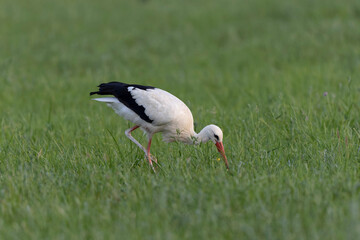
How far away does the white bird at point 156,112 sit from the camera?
5.14 metres

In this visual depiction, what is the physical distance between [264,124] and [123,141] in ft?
5.29

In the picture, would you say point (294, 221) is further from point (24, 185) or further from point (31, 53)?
point (31, 53)

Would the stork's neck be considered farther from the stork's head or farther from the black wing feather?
the black wing feather

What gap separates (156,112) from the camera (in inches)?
205

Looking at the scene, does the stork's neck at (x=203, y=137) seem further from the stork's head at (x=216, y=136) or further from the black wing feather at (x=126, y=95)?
the black wing feather at (x=126, y=95)

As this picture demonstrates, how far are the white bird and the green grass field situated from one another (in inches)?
6.8

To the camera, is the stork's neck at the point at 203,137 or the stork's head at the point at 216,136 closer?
the stork's head at the point at 216,136

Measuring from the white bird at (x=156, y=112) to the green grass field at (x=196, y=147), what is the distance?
0.17m

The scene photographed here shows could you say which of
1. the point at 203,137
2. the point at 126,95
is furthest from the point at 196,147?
the point at 126,95

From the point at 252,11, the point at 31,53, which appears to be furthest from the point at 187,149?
the point at 252,11

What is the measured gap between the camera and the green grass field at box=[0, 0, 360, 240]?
3.29m


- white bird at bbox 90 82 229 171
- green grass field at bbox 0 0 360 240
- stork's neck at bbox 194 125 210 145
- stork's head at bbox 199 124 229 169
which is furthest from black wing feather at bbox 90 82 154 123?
stork's head at bbox 199 124 229 169

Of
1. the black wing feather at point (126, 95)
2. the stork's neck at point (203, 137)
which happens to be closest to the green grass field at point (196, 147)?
the stork's neck at point (203, 137)

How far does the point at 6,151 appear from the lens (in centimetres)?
511
